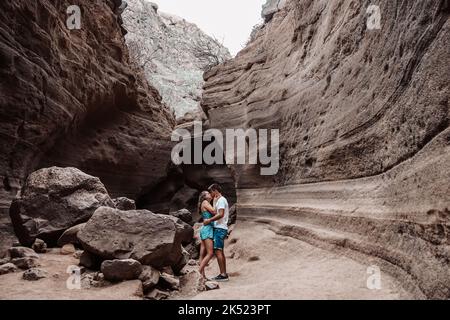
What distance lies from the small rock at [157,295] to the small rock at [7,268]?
191 centimetres

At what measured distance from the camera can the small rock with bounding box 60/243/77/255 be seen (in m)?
6.01

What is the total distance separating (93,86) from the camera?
37.6ft

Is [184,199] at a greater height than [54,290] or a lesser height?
greater

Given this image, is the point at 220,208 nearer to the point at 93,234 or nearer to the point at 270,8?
the point at 93,234

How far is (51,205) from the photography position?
6.75 m

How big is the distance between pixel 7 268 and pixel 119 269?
1.52 metres

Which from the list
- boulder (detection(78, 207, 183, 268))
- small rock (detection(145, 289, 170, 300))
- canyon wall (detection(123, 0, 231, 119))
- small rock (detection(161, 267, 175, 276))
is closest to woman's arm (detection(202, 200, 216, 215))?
boulder (detection(78, 207, 183, 268))

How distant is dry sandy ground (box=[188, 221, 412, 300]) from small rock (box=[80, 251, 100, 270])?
1.86 meters

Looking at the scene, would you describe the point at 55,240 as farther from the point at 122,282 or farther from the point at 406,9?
the point at 406,9

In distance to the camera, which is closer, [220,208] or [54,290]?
[54,290]

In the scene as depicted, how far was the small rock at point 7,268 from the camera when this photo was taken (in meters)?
4.87

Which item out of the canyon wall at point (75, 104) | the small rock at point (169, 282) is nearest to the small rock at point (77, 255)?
the small rock at point (169, 282)

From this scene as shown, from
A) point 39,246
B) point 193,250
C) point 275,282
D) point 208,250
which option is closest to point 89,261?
point 39,246

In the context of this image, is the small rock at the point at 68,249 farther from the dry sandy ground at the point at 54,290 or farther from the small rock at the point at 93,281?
the small rock at the point at 93,281
